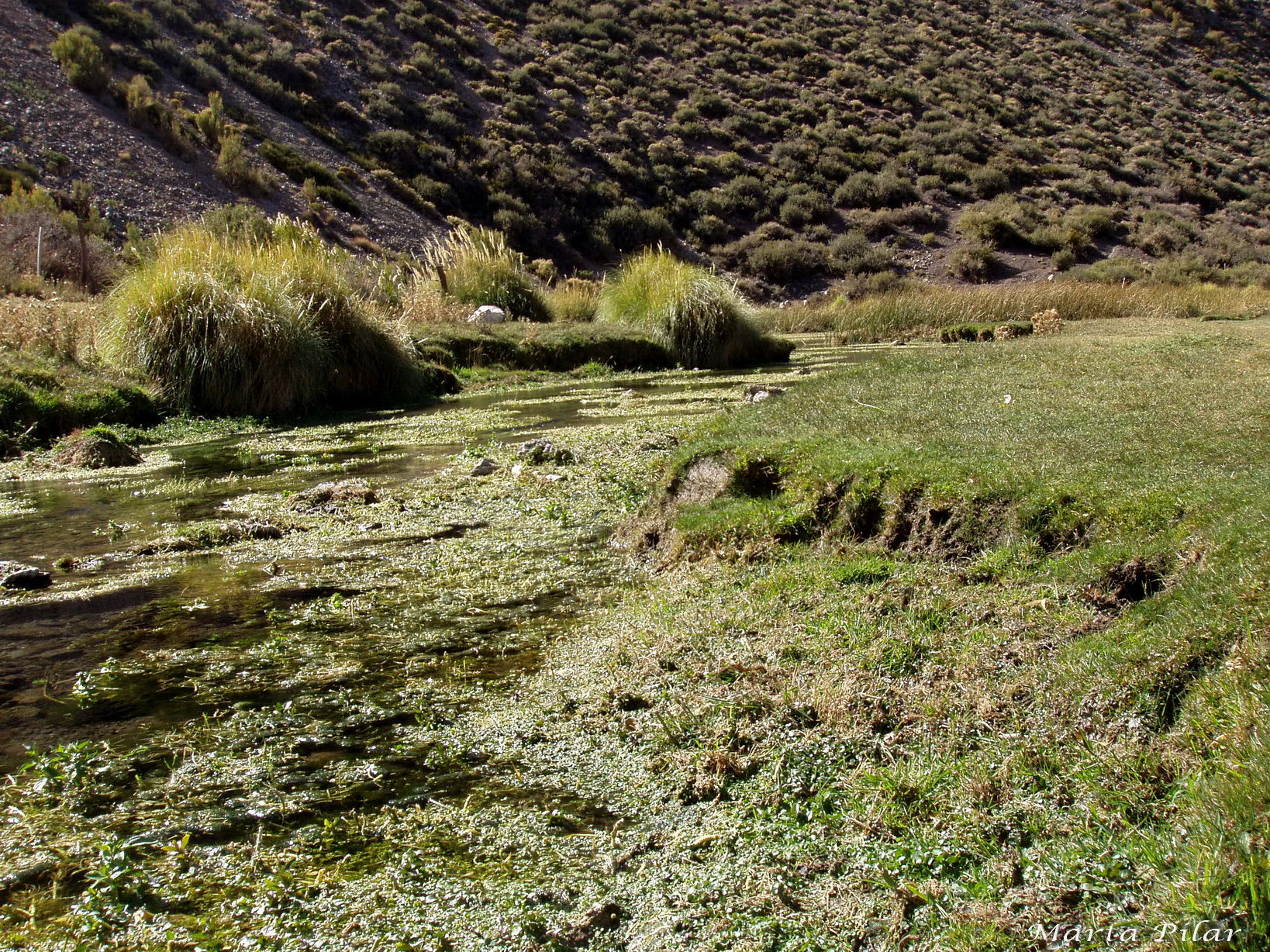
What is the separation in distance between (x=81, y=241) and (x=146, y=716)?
18.4 meters

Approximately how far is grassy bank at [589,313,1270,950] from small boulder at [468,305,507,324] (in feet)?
48.4

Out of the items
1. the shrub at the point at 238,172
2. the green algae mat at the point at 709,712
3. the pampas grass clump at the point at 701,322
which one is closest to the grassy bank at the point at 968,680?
the green algae mat at the point at 709,712

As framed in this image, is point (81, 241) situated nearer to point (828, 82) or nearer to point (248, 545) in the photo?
point (248, 545)

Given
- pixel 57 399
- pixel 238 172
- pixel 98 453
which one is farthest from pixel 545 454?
pixel 238 172

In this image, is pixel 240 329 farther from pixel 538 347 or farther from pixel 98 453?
pixel 538 347

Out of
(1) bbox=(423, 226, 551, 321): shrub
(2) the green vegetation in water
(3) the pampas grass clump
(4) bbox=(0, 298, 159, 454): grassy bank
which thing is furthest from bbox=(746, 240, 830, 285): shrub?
(4) bbox=(0, 298, 159, 454): grassy bank

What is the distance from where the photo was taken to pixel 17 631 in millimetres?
4914

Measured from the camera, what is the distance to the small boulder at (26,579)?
18.5ft

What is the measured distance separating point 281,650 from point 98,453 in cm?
668

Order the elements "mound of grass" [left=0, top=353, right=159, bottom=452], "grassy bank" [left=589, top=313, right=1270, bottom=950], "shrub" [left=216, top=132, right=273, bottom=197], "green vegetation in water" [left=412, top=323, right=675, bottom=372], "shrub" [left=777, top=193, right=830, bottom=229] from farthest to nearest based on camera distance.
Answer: "shrub" [left=777, top=193, right=830, bottom=229]
"shrub" [left=216, top=132, right=273, bottom=197]
"green vegetation in water" [left=412, top=323, right=675, bottom=372]
"mound of grass" [left=0, top=353, right=159, bottom=452]
"grassy bank" [left=589, top=313, right=1270, bottom=950]

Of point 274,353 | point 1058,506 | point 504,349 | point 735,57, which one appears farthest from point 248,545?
point 735,57

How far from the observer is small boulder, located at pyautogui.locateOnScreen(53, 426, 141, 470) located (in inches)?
389

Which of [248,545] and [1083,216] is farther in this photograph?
[1083,216]

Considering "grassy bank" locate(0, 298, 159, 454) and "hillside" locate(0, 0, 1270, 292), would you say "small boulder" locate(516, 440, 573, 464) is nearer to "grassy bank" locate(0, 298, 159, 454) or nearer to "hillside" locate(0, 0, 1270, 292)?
"grassy bank" locate(0, 298, 159, 454)
